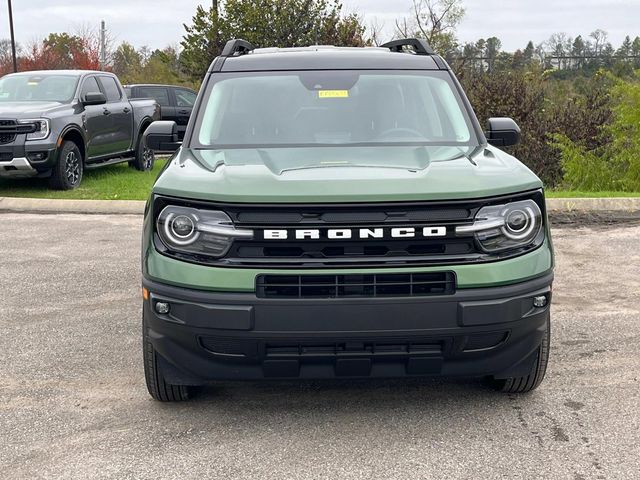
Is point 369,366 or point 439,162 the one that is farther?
point 439,162

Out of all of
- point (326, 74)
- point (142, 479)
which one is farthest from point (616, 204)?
point (142, 479)

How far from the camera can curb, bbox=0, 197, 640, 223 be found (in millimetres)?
8719

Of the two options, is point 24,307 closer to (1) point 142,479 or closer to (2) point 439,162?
(1) point 142,479

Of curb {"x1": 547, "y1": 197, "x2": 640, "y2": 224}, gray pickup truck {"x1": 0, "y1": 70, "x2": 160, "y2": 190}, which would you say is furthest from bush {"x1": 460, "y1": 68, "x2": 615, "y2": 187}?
gray pickup truck {"x1": 0, "y1": 70, "x2": 160, "y2": 190}

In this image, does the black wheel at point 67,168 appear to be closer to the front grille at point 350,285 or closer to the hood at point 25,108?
the hood at point 25,108

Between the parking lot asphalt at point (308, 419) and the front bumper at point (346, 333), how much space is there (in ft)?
1.06

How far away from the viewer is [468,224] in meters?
3.20

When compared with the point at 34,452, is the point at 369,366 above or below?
above

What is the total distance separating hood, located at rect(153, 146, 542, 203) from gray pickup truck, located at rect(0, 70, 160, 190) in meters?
7.46

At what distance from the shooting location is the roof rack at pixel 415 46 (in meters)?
5.13

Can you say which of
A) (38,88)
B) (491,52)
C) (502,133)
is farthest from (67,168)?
(491,52)

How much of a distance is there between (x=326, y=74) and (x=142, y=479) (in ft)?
8.72

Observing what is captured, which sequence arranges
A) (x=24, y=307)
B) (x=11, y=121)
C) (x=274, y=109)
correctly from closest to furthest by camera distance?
(x=274, y=109), (x=24, y=307), (x=11, y=121)

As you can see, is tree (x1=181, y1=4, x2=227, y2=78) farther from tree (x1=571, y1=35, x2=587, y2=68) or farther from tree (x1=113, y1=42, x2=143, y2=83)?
tree (x1=571, y1=35, x2=587, y2=68)
